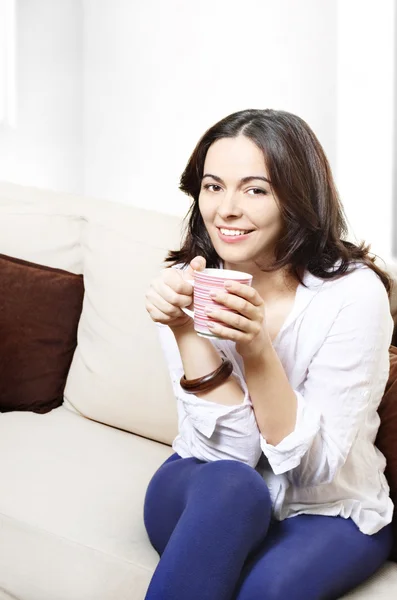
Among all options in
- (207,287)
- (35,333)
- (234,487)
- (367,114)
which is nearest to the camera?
(207,287)

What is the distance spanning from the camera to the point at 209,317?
1.17 m

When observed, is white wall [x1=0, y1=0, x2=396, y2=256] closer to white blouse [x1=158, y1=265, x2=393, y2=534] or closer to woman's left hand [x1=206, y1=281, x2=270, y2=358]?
white blouse [x1=158, y1=265, x2=393, y2=534]

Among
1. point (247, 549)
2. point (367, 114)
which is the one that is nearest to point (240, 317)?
point (247, 549)

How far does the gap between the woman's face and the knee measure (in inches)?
13.2

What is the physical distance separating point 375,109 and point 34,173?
193 centimetres

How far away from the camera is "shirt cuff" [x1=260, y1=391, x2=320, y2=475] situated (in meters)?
1.29

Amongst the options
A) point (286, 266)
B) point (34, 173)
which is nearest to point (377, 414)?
point (286, 266)

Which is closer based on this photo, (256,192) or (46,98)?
(256,192)

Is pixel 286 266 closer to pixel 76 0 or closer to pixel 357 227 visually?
pixel 357 227

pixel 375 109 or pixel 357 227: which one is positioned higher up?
pixel 375 109

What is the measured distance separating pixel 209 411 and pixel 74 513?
1.27 feet

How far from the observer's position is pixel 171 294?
4.23 ft

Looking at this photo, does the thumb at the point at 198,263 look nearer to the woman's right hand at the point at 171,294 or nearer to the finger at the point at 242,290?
the woman's right hand at the point at 171,294

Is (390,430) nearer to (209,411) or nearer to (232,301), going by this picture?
(209,411)
